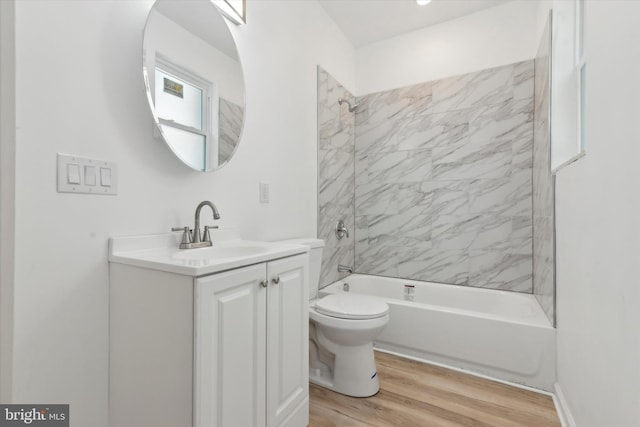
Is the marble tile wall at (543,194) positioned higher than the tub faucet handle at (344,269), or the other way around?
the marble tile wall at (543,194)

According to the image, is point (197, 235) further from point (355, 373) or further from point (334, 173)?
point (334, 173)

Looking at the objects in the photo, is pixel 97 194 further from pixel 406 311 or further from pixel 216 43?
pixel 406 311

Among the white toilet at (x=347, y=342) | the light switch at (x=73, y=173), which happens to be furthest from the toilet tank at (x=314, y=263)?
the light switch at (x=73, y=173)

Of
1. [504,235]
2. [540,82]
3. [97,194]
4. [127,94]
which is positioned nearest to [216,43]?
[127,94]

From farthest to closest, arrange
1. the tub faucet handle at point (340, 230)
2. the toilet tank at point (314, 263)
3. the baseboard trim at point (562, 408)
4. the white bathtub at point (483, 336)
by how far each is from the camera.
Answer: the tub faucet handle at point (340, 230)
the toilet tank at point (314, 263)
the white bathtub at point (483, 336)
the baseboard trim at point (562, 408)

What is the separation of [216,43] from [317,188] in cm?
124

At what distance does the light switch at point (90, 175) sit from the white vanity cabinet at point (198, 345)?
0.27 metres

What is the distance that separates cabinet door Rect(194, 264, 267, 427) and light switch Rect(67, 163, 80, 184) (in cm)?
58

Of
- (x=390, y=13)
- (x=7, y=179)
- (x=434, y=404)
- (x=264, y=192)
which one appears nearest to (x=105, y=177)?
(x=7, y=179)

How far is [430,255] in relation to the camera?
2.69 metres

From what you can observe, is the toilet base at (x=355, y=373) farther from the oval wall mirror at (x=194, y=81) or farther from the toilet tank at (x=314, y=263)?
the oval wall mirror at (x=194, y=81)

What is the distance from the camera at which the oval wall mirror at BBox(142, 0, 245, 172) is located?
1220 mm

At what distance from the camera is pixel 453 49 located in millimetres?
2602

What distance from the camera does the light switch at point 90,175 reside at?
1031 millimetres
